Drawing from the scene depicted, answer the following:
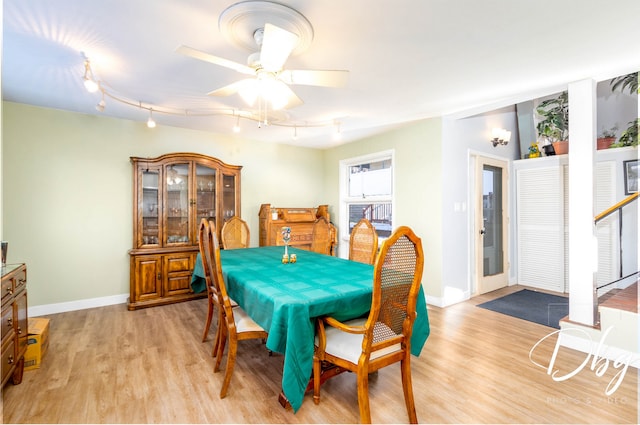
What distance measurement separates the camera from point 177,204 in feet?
13.3

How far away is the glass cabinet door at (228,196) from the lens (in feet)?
14.4

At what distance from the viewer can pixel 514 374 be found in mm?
2221

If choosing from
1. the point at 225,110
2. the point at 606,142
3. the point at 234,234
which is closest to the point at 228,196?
the point at 234,234

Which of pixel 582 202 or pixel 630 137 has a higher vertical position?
pixel 630 137

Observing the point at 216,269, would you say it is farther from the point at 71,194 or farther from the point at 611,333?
the point at 611,333

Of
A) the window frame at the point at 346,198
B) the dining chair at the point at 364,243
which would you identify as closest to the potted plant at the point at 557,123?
the window frame at the point at 346,198

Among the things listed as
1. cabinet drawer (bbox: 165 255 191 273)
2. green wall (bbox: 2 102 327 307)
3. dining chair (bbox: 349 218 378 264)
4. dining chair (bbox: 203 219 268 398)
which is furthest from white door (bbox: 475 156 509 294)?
green wall (bbox: 2 102 327 307)

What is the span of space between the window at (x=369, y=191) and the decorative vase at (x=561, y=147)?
7.51 feet

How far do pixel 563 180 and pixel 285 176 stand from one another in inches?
168

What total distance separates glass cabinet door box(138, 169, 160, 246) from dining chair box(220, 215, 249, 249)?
848 mm

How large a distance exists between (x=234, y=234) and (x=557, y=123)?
480cm

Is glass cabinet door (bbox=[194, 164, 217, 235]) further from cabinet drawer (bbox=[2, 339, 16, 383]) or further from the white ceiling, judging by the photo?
cabinet drawer (bbox=[2, 339, 16, 383])

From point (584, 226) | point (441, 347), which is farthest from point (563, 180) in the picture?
point (441, 347)

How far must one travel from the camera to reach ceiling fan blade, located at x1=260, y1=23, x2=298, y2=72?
1.50 m
